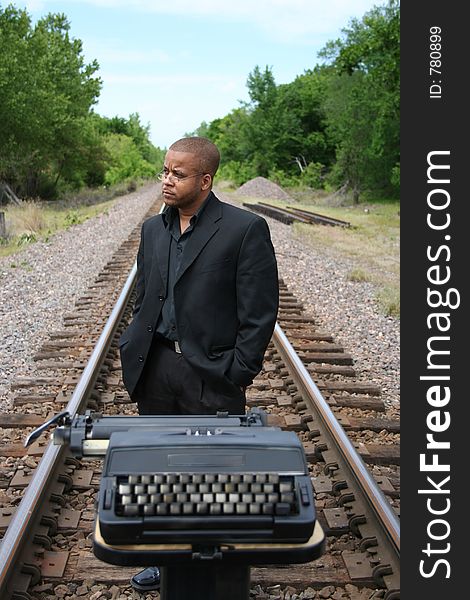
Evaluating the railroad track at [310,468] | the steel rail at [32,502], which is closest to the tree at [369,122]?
the railroad track at [310,468]

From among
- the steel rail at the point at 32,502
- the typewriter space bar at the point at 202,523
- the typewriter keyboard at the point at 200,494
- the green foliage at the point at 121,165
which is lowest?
the steel rail at the point at 32,502

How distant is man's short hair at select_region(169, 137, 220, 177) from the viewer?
2965 millimetres

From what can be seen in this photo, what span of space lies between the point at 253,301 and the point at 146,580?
1.24 metres

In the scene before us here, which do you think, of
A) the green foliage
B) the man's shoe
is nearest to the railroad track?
the man's shoe

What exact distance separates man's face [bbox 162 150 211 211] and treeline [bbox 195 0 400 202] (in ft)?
98.4

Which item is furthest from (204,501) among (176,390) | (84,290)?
(84,290)

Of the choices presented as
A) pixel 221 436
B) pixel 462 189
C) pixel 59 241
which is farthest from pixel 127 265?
pixel 221 436

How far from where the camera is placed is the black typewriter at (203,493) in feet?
6.88

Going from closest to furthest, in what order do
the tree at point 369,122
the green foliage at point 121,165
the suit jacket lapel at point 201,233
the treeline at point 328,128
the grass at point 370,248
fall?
1. the suit jacket lapel at point 201,233
2. the grass at point 370,248
3. the tree at point 369,122
4. the treeline at point 328,128
5. the green foliage at point 121,165

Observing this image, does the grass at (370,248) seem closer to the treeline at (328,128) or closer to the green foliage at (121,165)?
the treeline at (328,128)

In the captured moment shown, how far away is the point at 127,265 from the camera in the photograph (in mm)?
11961

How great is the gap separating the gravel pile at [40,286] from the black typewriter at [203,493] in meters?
3.98

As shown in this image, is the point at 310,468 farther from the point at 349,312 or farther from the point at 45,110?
the point at 45,110

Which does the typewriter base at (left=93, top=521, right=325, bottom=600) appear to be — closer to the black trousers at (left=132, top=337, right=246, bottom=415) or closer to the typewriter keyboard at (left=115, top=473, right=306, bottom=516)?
the typewriter keyboard at (left=115, top=473, right=306, bottom=516)
